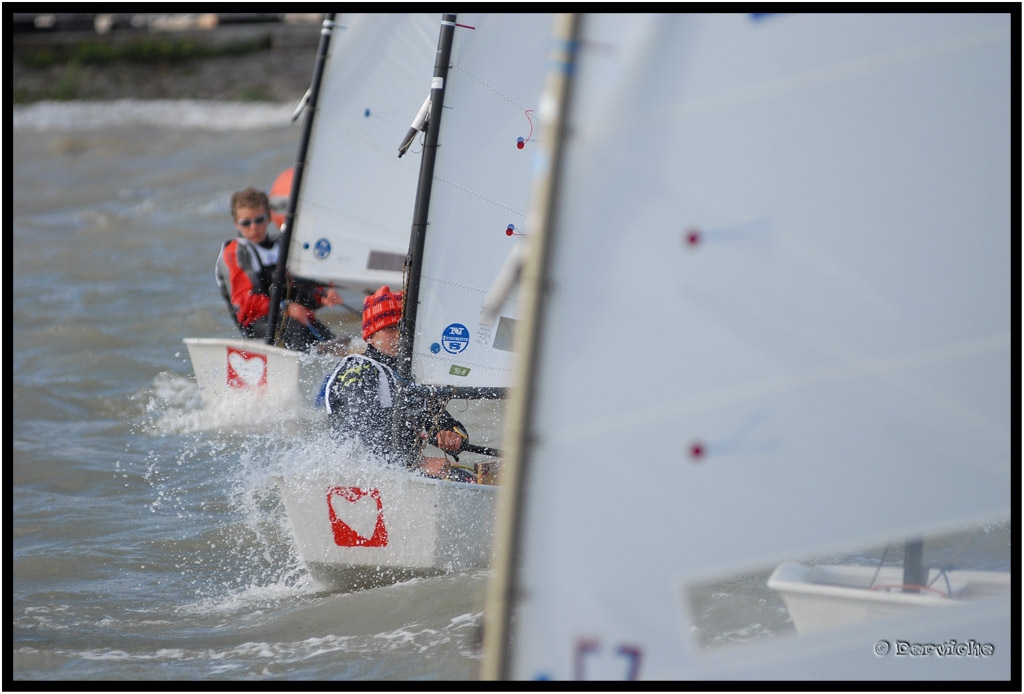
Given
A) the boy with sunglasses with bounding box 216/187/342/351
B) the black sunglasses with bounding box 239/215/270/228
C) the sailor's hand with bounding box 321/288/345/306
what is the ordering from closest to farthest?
1. the boy with sunglasses with bounding box 216/187/342/351
2. the black sunglasses with bounding box 239/215/270/228
3. the sailor's hand with bounding box 321/288/345/306

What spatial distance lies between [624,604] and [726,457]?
26 centimetres

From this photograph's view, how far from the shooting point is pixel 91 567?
4.03 metres

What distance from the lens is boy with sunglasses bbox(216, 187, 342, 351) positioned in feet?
17.0

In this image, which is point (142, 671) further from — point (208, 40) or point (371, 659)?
point (208, 40)

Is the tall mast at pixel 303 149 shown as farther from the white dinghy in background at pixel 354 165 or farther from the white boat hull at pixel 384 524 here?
the white boat hull at pixel 384 524

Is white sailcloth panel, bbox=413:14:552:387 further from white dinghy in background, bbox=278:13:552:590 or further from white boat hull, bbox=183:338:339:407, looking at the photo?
white boat hull, bbox=183:338:339:407

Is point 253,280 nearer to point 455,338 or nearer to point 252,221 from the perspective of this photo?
point 252,221

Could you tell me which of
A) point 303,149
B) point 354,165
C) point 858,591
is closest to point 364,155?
point 354,165

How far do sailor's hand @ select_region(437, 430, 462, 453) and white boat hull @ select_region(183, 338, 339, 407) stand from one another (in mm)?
1407

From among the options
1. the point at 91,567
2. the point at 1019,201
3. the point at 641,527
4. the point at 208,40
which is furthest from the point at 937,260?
the point at 208,40

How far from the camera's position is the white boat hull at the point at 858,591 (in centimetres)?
202

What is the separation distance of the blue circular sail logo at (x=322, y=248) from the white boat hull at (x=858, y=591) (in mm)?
3897

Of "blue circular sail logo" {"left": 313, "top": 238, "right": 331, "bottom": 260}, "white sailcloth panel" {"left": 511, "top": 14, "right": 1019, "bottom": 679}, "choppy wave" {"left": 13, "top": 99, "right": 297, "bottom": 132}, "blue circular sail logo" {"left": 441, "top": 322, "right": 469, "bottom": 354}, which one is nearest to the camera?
"white sailcloth panel" {"left": 511, "top": 14, "right": 1019, "bottom": 679}

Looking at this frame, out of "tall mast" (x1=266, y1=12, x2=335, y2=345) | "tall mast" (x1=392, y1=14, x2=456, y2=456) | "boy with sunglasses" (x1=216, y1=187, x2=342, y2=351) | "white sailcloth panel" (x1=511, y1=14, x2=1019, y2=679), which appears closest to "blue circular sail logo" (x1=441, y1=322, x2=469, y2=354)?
"tall mast" (x1=392, y1=14, x2=456, y2=456)
